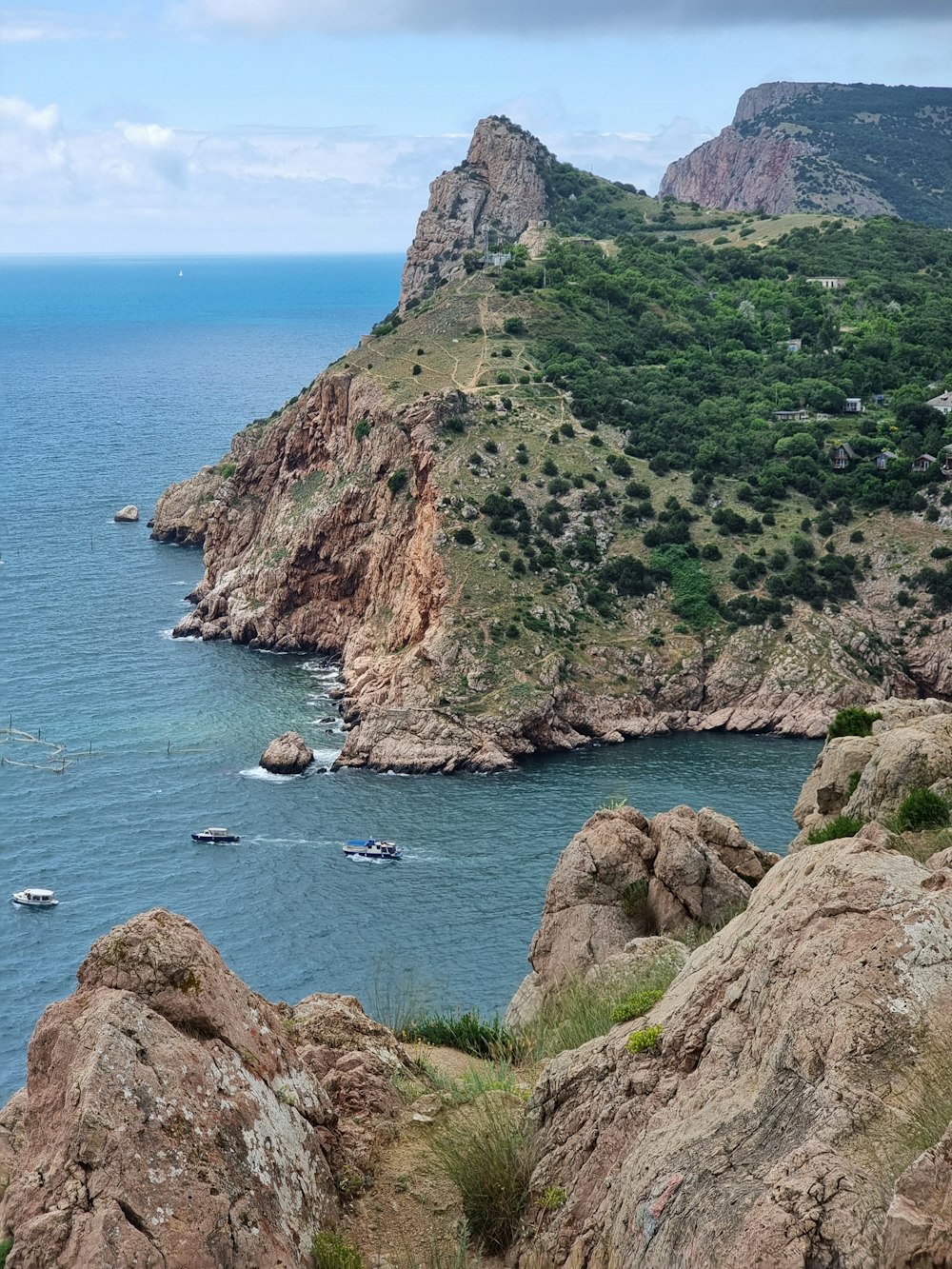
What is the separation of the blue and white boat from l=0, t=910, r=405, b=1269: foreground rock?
58242 mm

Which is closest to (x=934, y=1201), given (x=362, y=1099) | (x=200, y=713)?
(x=362, y=1099)

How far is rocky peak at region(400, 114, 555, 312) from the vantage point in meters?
175

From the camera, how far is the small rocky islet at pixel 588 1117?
1184 centimetres

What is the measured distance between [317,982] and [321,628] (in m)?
52.7

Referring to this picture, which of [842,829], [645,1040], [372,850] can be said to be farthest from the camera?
[372,850]

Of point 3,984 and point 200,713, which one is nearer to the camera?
point 3,984

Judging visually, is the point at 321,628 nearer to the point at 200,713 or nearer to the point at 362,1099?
the point at 200,713

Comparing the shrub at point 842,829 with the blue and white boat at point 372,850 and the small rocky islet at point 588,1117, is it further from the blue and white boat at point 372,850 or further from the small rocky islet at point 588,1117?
the blue and white boat at point 372,850

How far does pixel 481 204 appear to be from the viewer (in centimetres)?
17788

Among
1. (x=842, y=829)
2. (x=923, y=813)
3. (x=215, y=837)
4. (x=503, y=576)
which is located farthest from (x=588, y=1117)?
(x=503, y=576)

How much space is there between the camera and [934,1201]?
10.3 meters

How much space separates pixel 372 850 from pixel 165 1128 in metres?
61.6

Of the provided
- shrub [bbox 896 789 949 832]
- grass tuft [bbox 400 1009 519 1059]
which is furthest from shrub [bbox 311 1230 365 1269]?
shrub [bbox 896 789 949 832]

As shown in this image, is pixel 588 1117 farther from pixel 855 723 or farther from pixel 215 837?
pixel 215 837
